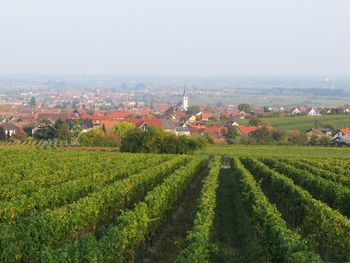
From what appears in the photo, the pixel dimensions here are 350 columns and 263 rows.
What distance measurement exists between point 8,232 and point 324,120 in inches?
5074

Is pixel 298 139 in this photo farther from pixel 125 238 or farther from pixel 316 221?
pixel 125 238

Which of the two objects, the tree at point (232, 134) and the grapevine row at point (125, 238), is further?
the tree at point (232, 134)

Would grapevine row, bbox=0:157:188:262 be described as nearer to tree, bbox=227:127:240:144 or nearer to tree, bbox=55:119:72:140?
tree, bbox=55:119:72:140

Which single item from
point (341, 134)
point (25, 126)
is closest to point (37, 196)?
point (341, 134)

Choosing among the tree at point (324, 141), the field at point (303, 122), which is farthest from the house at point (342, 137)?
the field at point (303, 122)

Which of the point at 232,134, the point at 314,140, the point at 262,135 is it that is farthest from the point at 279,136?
the point at 232,134

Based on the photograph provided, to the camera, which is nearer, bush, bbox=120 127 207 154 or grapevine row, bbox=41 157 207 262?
grapevine row, bbox=41 157 207 262

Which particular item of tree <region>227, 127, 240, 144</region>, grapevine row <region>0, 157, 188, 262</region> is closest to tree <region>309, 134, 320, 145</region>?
tree <region>227, 127, 240, 144</region>

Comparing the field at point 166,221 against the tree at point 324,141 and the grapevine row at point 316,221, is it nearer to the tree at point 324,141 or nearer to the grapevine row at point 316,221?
the grapevine row at point 316,221

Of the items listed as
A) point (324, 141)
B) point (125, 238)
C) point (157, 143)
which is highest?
point (125, 238)

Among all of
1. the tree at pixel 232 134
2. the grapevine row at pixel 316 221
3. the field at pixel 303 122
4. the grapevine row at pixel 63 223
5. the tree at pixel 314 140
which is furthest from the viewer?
the field at pixel 303 122

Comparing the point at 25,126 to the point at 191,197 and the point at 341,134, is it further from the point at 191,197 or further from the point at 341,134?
the point at 191,197

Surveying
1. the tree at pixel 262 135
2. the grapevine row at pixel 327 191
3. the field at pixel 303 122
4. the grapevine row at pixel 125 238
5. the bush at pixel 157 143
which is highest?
the grapevine row at pixel 125 238

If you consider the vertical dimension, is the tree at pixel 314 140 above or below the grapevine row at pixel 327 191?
below
